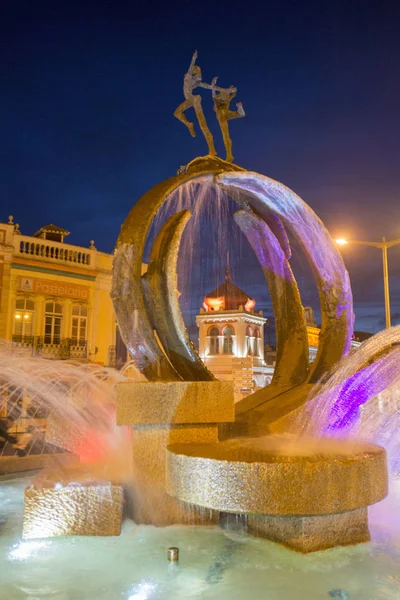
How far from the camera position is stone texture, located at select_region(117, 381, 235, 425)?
5008mm

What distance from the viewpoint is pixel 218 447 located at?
4676mm

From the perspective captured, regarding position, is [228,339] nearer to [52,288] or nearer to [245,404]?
[52,288]

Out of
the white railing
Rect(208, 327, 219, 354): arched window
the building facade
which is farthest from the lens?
Rect(208, 327, 219, 354): arched window

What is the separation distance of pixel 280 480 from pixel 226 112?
5673 mm

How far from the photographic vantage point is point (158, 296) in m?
5.79

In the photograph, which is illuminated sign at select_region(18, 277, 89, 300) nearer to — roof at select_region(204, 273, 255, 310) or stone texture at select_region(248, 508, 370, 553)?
roof at select_region(204, 273, 255, 310)

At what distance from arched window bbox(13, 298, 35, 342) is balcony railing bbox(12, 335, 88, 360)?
0.60 feet

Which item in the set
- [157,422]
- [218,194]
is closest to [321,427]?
[157,422]

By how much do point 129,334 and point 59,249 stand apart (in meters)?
21.4

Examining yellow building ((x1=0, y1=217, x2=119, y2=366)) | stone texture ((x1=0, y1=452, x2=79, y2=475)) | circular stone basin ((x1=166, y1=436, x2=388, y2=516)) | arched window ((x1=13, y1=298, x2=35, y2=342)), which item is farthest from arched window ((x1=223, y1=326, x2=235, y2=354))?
circular stone basin ((x1=166, y1=436, x2=388, y2=516))

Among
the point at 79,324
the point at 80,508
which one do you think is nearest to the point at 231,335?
the point at 79,324

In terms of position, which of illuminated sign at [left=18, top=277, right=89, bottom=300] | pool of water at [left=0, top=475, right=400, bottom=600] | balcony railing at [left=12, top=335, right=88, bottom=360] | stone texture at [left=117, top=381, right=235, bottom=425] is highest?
illuminated sign at [left=18, top=277, right=89, bottom=300]

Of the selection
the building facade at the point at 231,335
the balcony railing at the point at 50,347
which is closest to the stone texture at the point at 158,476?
the balcony railing at the point at 50,347

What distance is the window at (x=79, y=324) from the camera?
25.5m
